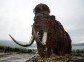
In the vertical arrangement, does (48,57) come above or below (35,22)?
below

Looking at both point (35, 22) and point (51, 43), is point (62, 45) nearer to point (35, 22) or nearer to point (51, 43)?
point (51, 43)

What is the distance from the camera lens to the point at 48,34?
6.86 metres

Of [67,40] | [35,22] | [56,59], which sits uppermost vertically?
[35,22]

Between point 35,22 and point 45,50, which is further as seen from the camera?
point 35,22

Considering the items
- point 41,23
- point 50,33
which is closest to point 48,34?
point 50,33

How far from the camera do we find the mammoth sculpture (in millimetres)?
6789

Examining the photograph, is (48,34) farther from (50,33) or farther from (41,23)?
(41,23)

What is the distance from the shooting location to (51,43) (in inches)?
272

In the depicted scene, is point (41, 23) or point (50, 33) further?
point (41, 23)

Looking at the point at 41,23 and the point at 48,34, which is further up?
the point at 41,23

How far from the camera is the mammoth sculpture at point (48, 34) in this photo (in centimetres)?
679

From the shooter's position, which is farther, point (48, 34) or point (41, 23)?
point (41, 23)

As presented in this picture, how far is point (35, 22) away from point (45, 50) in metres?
0.91

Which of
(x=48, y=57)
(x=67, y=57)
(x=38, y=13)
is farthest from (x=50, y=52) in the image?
(x=38, y=13)
